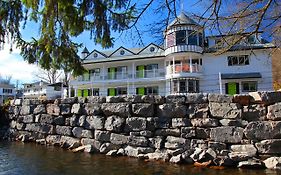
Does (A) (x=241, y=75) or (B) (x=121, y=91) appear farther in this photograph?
(B) (x=121, y=91)

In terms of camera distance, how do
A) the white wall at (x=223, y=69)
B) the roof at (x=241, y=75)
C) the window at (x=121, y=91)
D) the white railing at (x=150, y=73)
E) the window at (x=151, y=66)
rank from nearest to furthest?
the roof at (x=241, y=75)
the white wall at (x=223, y=69)
the white railing at (x=150, y=73)
the window at (x=151, y=66)
the window at (x=121, y=91)

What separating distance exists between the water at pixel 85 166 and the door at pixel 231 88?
14.8 m

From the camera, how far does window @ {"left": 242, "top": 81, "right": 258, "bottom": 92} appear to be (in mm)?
21031

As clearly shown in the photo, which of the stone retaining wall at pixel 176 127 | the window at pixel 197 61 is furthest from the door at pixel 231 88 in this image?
the stone retaining wall at pixel 176 127

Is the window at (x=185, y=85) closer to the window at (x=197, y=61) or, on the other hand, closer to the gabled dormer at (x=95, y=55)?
the window at (x=197, y=61)

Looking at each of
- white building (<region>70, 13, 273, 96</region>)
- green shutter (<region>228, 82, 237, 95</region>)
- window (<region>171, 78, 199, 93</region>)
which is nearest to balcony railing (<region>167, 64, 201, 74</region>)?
white building (<region>70, 13, 273, 96</region>)

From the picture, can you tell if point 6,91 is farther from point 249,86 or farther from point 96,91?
point 249,86

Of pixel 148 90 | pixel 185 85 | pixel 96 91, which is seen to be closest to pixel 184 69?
pixel 185 85

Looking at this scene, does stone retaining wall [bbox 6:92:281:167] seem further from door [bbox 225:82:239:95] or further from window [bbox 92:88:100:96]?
window [bbox 92:88:100:96]

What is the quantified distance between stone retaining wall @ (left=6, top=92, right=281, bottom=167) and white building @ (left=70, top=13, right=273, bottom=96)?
820cm

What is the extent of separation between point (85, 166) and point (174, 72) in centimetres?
1537

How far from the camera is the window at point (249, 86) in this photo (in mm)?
21031

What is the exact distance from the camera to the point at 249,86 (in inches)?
835

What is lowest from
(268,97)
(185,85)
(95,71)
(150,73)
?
(268,97)
